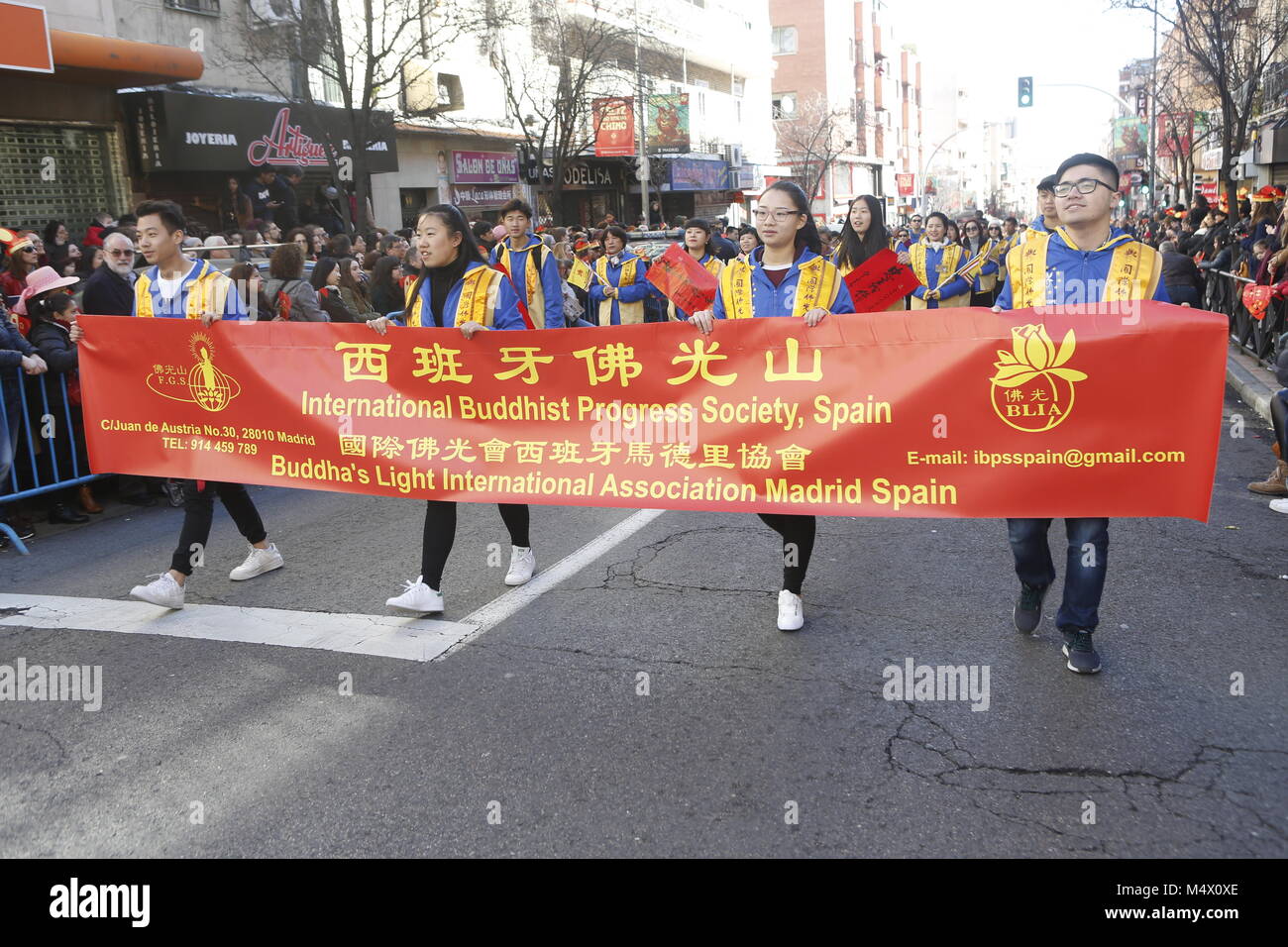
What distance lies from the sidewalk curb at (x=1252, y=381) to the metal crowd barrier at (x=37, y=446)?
8.98 meters

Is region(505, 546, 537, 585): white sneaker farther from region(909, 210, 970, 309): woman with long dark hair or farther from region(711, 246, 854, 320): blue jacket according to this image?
region(909, 210, 970, 309): woman with long dark hair

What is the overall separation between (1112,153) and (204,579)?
102 meters

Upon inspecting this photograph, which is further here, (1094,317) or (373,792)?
(1094,317)

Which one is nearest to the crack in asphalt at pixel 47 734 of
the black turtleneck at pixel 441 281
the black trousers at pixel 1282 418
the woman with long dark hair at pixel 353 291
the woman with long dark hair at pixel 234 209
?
the black turtleneck at pixel 441 281

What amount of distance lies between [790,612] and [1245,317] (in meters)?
10.3

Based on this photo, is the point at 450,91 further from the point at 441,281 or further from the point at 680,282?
the point at 441,281

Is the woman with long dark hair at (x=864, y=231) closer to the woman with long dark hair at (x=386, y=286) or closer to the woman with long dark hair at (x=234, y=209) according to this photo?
the woman with long dark hair at (x=386, y=286)

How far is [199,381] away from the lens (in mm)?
5891

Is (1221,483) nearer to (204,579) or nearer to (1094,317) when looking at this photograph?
(1094,317)

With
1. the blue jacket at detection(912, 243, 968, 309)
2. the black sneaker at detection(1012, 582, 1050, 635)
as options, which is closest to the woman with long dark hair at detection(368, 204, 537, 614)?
the black sneaker at detection(1012, 582, 1050, 635)

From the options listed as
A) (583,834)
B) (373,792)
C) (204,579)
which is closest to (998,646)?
(583,834)

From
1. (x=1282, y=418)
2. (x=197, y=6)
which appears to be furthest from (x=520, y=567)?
(x=197, y=6)

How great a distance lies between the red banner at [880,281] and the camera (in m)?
7.43

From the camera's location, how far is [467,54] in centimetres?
2920
